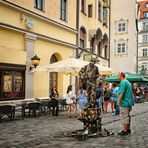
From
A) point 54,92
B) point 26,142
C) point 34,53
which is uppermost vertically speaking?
point 34,53

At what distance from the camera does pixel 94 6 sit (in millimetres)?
30328

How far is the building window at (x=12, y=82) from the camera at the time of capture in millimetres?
17552

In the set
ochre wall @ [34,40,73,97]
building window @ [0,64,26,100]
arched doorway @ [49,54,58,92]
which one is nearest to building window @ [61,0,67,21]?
ochre wall @ [34,40,73,97]

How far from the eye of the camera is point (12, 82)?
18.4 metres

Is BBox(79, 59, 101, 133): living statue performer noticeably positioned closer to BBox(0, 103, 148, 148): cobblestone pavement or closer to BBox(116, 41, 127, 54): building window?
BBox(0, 103, 148, 148): cobblestone pavement

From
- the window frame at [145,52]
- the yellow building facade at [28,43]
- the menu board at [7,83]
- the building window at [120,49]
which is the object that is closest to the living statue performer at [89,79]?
the yellow building facade at [28,43]

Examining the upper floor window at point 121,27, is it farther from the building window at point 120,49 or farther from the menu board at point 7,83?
the menu board at point 7,83

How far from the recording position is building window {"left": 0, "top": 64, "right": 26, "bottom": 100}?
17552 millimetres

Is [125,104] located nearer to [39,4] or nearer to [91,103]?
[91,103]

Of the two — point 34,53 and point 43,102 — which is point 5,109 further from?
point 34,53

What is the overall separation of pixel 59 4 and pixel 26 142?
15353 mm

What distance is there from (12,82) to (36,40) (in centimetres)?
310

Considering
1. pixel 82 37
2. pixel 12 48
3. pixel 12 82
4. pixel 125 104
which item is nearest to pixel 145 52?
pixel 82 37

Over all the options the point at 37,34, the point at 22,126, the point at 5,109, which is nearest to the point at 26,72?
the point at 37,34
